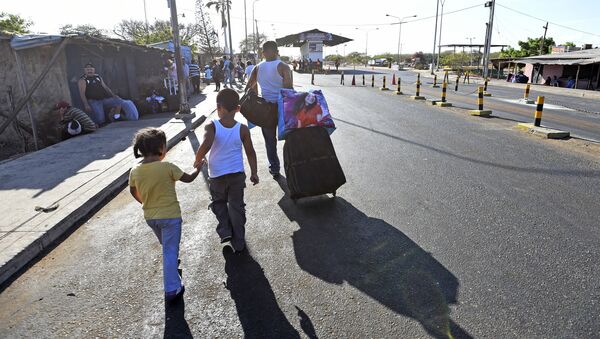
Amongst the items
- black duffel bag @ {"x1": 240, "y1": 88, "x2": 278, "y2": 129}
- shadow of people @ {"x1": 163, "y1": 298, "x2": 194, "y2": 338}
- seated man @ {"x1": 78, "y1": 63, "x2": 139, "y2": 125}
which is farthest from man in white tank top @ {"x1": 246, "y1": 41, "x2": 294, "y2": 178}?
seated man @ {"x1": 78, "y1": 63, "x2": 139, "y2": 125}

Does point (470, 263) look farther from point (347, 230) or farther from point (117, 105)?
point (117, 105)

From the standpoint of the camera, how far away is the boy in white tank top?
361cm

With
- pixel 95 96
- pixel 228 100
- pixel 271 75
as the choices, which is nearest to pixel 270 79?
pixel 271 75

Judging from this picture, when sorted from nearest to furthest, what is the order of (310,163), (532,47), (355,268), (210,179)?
(355,268) → (210,179) → (310,163) → (532,47)

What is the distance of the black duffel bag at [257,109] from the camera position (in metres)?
5.32

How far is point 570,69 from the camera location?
3347 centimetres

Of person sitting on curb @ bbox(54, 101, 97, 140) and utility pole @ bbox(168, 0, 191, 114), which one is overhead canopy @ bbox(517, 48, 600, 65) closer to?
utility pole @ bbox(168, 0, 191, 114)

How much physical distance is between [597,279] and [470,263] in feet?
3.05

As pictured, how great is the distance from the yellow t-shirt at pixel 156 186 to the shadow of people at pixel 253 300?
29.8 inches

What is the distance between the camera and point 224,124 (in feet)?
12.0

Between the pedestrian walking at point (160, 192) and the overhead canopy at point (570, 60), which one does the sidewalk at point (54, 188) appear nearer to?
the pedestrian walking at point (160, 192)

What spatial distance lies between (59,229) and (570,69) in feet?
128

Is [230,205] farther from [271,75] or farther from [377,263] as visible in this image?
[271,75]

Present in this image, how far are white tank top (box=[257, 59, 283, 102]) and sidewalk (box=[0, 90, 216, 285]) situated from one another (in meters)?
2.53
